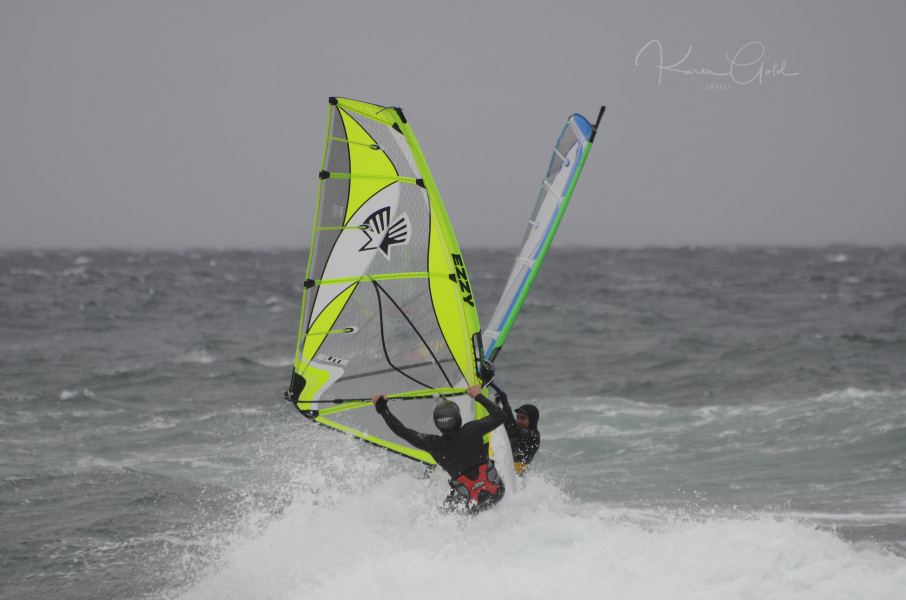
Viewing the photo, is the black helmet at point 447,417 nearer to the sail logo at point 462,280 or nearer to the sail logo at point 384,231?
the sail logo at point 462,280

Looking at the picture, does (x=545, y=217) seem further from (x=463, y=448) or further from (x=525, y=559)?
(x=525, y=559)

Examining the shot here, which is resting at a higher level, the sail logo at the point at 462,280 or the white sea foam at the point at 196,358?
the sail logo at the point at 462,280

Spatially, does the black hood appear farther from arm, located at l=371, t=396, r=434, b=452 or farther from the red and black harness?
arm, located at l=371, t=396, r=434, b=452

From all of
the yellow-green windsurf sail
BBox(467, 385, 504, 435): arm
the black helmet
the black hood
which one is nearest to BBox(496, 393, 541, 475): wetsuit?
the black hood

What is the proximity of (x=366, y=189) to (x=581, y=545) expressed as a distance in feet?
8.06

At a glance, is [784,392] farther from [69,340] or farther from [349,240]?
[69,340]

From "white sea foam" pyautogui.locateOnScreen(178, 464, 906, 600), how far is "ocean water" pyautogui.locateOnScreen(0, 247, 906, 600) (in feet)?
0.05

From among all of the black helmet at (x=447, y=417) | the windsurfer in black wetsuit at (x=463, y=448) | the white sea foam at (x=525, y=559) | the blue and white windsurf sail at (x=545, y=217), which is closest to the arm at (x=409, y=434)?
the windsurfer in black wetsuit at (x=463, y=448)

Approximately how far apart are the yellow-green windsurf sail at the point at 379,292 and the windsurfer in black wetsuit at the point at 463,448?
0.71 metres

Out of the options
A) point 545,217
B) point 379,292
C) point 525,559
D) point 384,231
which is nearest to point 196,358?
point 545,217

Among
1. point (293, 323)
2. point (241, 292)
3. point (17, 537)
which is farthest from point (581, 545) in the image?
point (241, 292)

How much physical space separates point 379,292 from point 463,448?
1.30 metres

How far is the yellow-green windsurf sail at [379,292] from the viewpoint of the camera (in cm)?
630

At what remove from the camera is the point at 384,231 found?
6.47m
